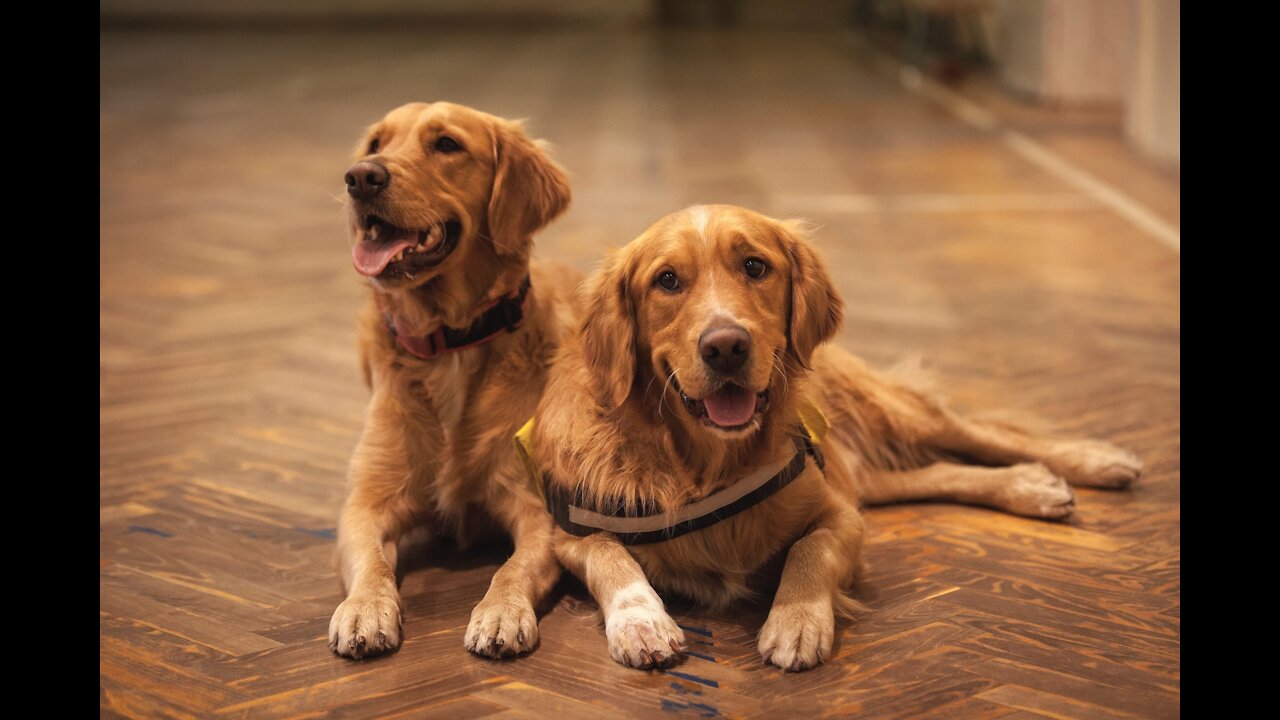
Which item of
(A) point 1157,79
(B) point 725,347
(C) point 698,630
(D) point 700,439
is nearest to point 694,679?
(C) point 698,630

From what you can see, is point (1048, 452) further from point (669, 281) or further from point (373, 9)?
point (373, 9)

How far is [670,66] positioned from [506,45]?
300cm

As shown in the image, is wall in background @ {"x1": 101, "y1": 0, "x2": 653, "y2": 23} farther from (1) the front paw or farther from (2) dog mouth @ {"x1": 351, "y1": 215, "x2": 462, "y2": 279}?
(1) the front paw

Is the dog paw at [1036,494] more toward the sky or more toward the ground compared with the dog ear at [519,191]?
more toward the ground

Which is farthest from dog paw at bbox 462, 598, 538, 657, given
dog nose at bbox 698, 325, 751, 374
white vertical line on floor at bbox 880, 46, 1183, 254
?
white vertical line on floor at bbox 880, 46, 1183, 254

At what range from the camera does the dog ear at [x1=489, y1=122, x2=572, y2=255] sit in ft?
10.3

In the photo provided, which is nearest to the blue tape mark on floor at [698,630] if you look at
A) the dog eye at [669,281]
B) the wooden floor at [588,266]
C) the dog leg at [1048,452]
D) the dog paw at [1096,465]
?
the wooden floor at [588,266]

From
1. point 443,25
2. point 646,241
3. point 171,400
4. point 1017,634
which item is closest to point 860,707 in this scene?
point 1017,634

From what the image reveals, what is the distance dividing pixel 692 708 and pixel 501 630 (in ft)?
1.50

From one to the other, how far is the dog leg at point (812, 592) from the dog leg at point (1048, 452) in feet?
2.86

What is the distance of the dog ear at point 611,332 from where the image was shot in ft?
9.03

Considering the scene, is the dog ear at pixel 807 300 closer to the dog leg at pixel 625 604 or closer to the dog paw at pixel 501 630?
the dog leg at pixel 625 604

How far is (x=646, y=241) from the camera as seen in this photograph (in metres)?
2.75

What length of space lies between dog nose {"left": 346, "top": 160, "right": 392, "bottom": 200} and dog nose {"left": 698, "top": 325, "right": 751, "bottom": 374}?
0.91 meters
